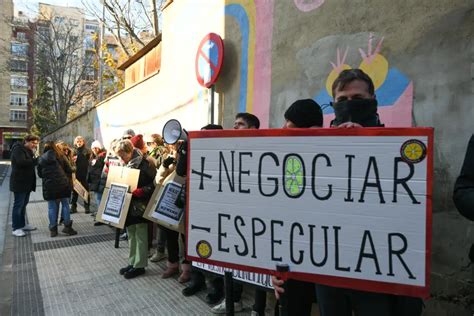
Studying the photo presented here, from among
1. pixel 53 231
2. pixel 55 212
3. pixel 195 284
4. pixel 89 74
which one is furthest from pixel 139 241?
pixel 89 74

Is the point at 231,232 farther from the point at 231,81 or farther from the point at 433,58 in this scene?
the point at 231,81

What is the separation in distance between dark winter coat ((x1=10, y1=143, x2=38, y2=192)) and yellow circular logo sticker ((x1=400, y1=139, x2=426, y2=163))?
6.40 m

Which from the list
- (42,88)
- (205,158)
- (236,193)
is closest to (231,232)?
(236,193)

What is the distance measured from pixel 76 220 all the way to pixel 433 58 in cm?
736

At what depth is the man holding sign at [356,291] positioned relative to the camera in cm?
166

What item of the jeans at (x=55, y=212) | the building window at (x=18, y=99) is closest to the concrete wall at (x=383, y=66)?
the jeans at (x=55, y=212)

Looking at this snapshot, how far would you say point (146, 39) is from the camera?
19.1 meters

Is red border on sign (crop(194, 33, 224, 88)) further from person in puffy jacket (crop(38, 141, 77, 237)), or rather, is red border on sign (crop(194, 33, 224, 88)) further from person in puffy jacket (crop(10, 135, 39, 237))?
person in puffy jacket (crop(10, 135, 39, 237))

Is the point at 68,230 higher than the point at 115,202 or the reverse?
the reverse

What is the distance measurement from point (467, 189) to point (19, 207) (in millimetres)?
6858

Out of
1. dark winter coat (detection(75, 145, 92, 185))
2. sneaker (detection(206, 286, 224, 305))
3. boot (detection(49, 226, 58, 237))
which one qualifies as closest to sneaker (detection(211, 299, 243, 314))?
sneaker (detection(206, 286, 224, 305))

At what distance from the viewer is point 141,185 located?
173 inches

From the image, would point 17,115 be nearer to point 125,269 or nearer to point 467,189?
point 125,269

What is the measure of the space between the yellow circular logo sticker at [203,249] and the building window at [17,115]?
202ft
